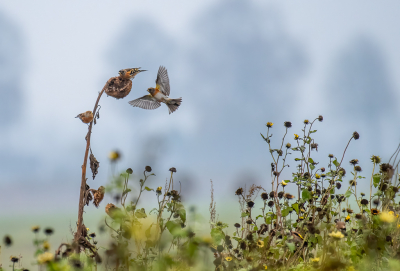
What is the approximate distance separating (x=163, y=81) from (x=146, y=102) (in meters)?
0.22

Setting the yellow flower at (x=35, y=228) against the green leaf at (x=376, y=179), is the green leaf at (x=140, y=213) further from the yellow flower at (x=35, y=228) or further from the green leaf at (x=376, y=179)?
the green leaf at (x=376, y=179)

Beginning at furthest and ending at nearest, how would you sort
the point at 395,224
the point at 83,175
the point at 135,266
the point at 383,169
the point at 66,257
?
the point at 383,169
the point at 395,224
the point at 135,266
the point at 83,175
the point at 66,257

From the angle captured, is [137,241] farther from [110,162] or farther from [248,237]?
[248,237]

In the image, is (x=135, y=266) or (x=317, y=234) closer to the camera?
(x=135, y=266)

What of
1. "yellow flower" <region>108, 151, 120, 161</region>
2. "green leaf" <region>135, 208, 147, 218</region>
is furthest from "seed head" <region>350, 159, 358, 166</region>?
"yellow flower" <region>108, 151, 120, 161</region>

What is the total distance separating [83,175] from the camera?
2119 mm

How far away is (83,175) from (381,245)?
6.72 ft

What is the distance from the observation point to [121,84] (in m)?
2.22

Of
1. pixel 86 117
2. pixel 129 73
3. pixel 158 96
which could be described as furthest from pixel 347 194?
pixel 86 117

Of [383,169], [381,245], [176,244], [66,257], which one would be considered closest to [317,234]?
[381,245]

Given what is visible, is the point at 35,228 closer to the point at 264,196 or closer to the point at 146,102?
the point at 146,102

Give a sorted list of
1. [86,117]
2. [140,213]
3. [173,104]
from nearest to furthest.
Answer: [86,117]
[140,213]
[173,104]

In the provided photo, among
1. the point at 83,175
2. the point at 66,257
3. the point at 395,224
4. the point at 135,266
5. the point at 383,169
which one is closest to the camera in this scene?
the point at 66,257

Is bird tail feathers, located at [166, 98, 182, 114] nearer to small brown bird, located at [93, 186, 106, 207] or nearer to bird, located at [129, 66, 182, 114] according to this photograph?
bird, located at [129, 66, 182, 114]
